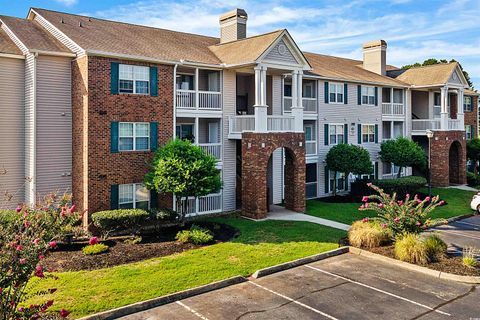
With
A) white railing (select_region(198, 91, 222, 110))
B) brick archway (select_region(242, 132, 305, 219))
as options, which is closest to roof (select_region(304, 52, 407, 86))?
brick archway (select_region(242, 132, 305, 219))

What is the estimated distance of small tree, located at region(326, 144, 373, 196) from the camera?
86.3ft

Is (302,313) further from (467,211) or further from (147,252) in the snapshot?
(467,211)

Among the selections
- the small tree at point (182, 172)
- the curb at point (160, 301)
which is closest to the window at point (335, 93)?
the small tree at point (182, 172)

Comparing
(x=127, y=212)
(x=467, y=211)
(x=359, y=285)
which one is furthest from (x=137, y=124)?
(x=467, y=211)

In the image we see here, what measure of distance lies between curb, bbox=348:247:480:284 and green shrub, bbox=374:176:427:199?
11.0 meters

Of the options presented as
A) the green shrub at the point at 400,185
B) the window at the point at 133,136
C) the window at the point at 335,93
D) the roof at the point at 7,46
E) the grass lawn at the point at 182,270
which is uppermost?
the roof at the point at 7,46

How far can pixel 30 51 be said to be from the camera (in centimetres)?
1730

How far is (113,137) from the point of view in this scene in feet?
59.8

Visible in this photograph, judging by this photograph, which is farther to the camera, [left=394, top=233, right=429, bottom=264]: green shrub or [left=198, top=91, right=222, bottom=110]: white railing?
[left=198, top=91, right=222, bottom=110]: white railing

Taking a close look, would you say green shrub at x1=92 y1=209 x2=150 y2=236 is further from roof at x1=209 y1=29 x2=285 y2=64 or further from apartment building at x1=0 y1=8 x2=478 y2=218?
roof at x1=209 y1=29 x2=285 y2=64

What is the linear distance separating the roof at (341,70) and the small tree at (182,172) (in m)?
12.4

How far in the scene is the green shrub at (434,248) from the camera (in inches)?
579

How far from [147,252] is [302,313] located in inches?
263

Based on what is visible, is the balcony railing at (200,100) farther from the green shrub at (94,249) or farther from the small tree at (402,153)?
the small tree at (402,153)
